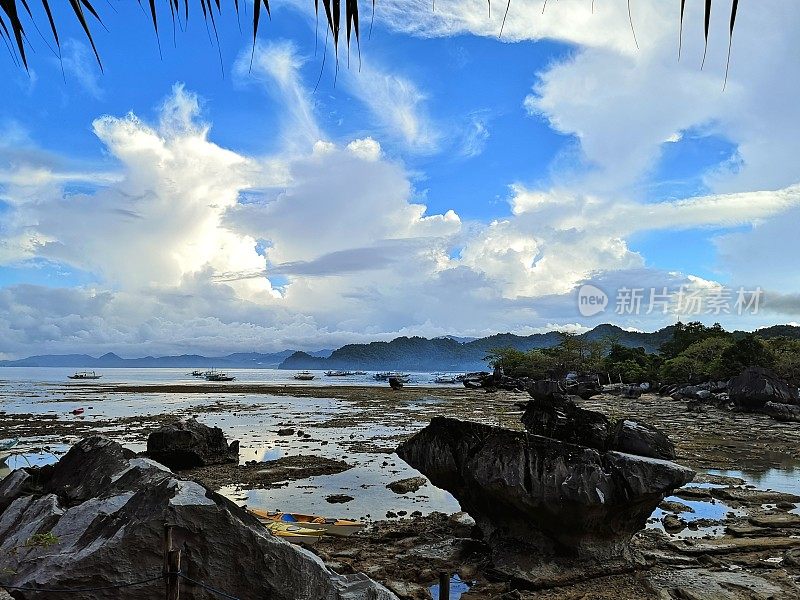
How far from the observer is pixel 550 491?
8.25 metres

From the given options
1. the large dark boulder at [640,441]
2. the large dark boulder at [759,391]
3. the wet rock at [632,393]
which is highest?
the large dark boulder at [640,441]

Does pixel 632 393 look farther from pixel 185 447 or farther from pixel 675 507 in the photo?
pixel 185 447

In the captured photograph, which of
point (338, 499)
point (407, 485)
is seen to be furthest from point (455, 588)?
point (407, 485)

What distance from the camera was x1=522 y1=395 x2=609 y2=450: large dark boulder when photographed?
963 cm

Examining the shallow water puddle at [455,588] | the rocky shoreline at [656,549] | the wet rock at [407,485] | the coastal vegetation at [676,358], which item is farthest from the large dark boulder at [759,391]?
the shallow water puddle at [455,588]

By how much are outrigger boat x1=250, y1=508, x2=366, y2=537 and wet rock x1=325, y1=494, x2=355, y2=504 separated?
1.42 meters

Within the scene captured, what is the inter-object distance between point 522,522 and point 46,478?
7643 mm

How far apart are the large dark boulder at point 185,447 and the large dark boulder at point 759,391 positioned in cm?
3534

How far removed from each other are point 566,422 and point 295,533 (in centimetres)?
546

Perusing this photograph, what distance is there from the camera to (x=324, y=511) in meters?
12.5

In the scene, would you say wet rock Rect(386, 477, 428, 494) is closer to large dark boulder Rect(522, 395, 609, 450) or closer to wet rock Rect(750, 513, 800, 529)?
large dark boulder Rect(522, 395, 609, 450)

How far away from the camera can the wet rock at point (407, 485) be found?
46.9ft

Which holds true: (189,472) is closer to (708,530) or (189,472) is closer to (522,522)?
(522,522)

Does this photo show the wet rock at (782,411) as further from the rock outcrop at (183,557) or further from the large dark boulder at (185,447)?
the rock outcrop at (183,557)
